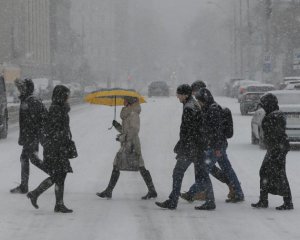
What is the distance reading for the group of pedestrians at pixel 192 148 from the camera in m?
10.7

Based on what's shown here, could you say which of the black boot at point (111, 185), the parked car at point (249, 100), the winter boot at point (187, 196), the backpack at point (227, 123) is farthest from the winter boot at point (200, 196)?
the parked car at point (249, 100)

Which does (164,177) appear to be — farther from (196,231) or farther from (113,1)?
(113,1)

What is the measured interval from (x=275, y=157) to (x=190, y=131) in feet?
3.91

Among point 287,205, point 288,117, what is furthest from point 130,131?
point 288,117

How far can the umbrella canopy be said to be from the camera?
39.0 feet

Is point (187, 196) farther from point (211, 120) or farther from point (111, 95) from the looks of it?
point (111, 95)

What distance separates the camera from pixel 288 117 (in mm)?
20859

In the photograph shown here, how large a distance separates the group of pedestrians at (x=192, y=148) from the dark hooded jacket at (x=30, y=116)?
1.19 meters

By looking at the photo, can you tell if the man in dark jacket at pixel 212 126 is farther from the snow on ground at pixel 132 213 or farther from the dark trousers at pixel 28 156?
the dark trousers at pixel 28 156

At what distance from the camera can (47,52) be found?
122250 mm

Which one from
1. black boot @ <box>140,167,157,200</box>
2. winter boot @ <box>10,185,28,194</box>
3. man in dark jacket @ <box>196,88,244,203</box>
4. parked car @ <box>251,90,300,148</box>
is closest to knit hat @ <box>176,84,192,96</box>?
man in dark jacket @ <box>196,88,244,203</box>

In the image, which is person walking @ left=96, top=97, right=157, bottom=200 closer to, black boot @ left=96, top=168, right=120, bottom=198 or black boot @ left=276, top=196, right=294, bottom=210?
black boot @ left=96, top=168, right=120, bottom=198

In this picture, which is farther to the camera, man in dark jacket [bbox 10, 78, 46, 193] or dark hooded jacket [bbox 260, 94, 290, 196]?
man in dark jacket [bbox 10, 78, 46, 193]

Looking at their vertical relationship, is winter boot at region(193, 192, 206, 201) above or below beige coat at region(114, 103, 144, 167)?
below
